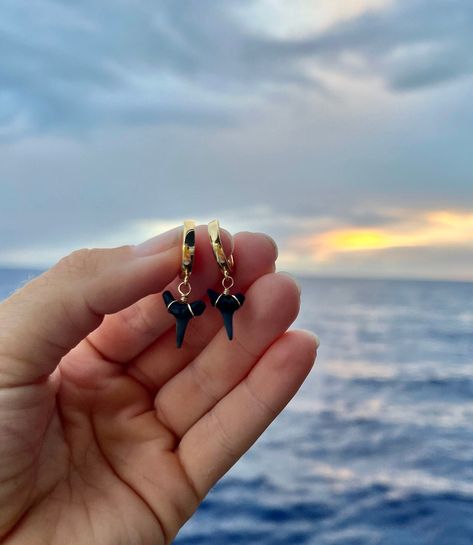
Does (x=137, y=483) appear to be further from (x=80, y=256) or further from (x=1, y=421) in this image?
(x=80, y=256)

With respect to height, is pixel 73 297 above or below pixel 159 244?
below

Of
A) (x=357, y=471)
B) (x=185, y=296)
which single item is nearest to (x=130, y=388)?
(x=185, y=296)

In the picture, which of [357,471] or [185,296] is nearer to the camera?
[185,296]

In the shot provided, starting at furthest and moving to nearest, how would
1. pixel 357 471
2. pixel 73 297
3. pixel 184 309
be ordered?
1. pixel 357 471
2. pixel 184 309
3. pixel 73 297

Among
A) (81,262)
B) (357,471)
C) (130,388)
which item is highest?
(81,262)

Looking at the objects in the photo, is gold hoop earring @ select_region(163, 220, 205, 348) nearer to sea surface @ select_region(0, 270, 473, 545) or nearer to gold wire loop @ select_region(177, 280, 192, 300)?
gold wire loop @ select_region(177, 280, 192, 300)

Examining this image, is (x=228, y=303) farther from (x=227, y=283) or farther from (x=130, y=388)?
(x=130, y=388)

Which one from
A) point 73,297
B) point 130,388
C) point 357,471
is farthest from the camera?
point 357,471
